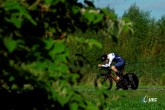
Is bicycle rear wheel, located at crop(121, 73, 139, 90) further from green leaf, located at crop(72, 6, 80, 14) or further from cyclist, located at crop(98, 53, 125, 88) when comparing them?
green leaf, located at crop(72, 6, 80, 14)

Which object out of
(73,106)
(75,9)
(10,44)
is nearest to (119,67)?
(75,9)

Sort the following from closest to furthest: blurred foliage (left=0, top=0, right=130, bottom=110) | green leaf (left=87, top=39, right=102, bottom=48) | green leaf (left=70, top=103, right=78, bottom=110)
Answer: blurred foliage (left=0, top=0, right=130, bottom=110) → green leaf (left=70, top=103, right=78, bottom=110) → green leaf (left=87, top=39, right=102, bottom=48)

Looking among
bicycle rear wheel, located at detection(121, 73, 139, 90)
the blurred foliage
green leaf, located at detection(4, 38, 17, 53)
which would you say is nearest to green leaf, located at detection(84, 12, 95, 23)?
the blurred foliage

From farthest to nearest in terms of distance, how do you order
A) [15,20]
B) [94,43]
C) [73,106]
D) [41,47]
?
1. [94,43]
2. [73,106]
3. [41,47]
4. [15,20]

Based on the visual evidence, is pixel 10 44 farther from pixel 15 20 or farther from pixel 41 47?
pixel 41 47

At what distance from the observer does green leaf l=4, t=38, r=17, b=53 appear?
Result: 271 centimetres

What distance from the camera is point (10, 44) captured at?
108 inches

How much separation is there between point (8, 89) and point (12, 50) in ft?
2.54

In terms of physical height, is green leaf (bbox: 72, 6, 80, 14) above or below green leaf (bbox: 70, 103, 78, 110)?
above

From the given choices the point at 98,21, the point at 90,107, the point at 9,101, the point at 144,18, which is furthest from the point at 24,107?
the point at 144,18

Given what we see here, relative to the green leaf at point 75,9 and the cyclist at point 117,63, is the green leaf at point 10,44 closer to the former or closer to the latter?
the green leaf at point 75,9

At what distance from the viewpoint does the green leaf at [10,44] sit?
2709mm

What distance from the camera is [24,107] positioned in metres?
3.40

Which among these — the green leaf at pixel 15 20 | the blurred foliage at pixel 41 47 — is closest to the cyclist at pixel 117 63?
the blurred foliage at pixel 41 47
